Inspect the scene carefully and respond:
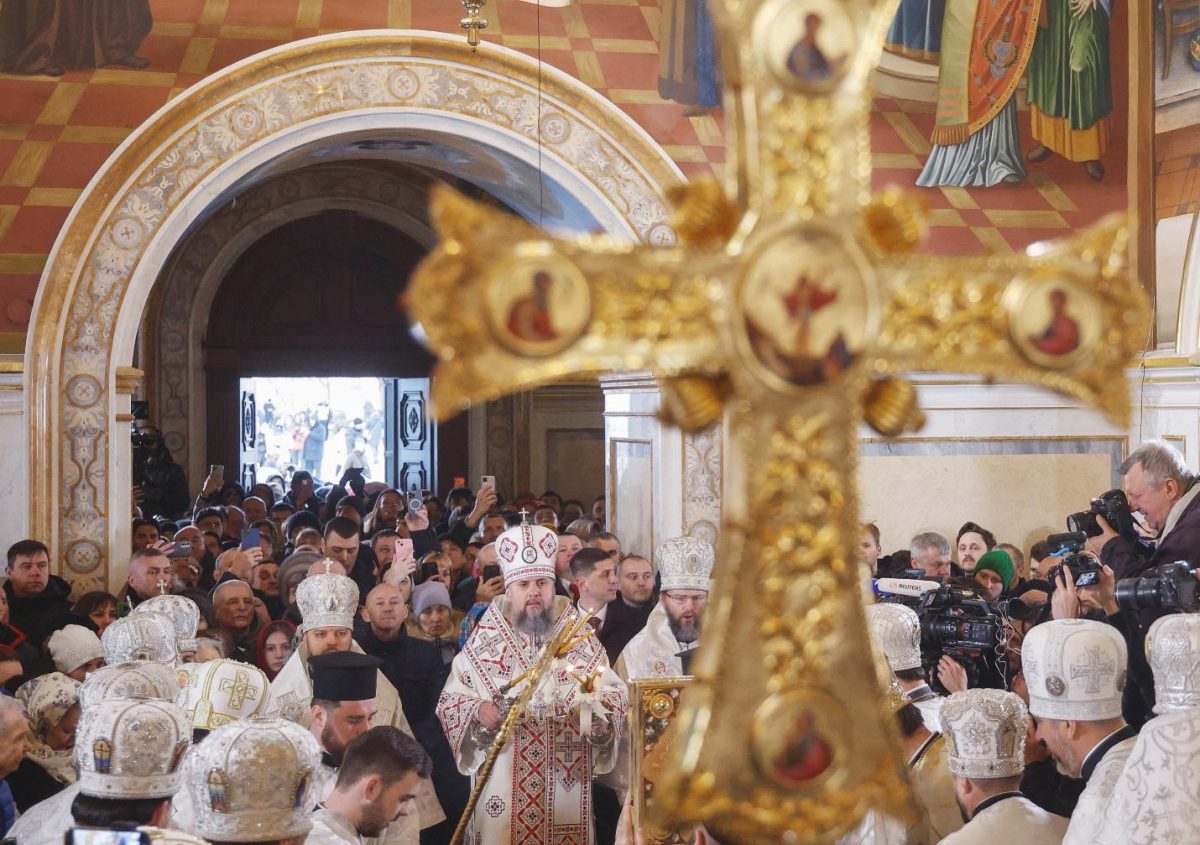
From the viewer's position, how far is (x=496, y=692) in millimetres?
4941

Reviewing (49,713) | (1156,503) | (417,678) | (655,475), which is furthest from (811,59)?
(655,475)

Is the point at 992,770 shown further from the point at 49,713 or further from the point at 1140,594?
the point at 49,713

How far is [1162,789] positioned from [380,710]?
3190 millimetres

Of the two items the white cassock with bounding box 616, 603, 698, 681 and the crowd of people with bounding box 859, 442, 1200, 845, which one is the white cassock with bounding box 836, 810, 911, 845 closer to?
the crowd of people with bounding box 859, 442, 1200, 845

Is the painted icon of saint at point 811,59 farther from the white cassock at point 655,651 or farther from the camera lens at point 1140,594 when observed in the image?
the white cassock at point 655,651

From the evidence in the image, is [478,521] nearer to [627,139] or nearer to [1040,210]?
[627,139]

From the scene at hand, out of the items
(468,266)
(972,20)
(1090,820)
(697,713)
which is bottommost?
(1090,820)

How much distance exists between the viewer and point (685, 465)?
935 centimetres

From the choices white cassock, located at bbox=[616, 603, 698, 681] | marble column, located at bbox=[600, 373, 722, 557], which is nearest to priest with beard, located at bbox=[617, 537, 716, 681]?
white cassock, located at bbox=[616, 603, 698, 681]

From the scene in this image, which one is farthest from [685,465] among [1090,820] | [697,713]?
[697,713]

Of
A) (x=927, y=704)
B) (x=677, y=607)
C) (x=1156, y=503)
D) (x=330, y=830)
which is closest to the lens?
(x=330, y=830)

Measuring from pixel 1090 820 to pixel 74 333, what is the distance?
281 inches

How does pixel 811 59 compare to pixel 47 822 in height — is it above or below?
above

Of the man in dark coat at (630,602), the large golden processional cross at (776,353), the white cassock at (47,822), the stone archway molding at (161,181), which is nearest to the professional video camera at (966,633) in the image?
the white cassock at (47,822)
